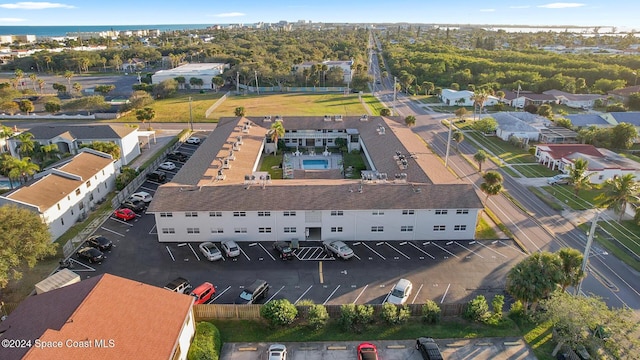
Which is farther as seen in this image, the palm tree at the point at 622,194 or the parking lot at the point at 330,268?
the palm tree at the point at 622,194

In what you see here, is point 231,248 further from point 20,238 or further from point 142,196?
point 142,196

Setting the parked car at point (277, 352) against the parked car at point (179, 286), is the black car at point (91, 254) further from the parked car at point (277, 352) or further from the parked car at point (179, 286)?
the parked car at point (277, 352)

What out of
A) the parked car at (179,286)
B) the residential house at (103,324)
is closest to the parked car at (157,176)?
the parked car at (179,286)

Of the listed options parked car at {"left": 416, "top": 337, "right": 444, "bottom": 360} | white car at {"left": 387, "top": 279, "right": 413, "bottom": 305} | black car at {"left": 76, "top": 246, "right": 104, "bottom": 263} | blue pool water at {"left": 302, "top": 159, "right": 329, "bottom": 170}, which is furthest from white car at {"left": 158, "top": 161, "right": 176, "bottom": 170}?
parked car at {"left": 416, "top": 337, "right": 444, "bottom": 360}

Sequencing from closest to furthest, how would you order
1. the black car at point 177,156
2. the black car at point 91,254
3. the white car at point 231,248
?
1. the black car at point 91,254
2. the white car at point 231,248
3. the black car at point 177,156

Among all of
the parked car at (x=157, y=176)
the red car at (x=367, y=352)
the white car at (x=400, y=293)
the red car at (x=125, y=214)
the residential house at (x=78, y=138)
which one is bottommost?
the red car at (x=367, y=352)

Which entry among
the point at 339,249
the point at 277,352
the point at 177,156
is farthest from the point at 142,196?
the point at 277,352
